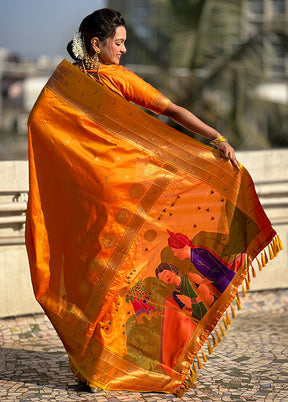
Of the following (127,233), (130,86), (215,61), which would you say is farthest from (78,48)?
(215,61)

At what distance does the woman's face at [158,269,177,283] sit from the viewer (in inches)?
138

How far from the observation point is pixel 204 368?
3.95 m

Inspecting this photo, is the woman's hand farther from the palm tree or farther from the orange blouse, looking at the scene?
the palm tree

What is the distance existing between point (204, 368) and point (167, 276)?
0.77 meters

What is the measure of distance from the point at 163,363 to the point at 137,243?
641mm

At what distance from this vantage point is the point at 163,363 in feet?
11.5

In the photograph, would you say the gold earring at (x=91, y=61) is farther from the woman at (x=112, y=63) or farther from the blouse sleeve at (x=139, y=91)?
the blouse sleeve at (x=139, y=91)

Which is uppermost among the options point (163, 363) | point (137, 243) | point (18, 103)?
point (137, 243)

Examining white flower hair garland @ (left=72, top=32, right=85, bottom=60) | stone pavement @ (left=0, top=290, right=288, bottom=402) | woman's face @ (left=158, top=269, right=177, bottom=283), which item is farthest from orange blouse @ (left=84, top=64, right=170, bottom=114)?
stone pavement @ (left=0, top=290, right=288, bottom=402)

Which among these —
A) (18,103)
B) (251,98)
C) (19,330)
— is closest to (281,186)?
(19,330)

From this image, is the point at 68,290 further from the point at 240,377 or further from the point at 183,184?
the point at 240,377

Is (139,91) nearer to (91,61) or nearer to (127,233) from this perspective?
(91,61)

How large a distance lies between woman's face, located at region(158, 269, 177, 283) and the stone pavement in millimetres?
587

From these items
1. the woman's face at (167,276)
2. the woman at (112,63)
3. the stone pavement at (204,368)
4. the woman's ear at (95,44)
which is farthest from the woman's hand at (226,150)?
the stone pavement at (204,368)
